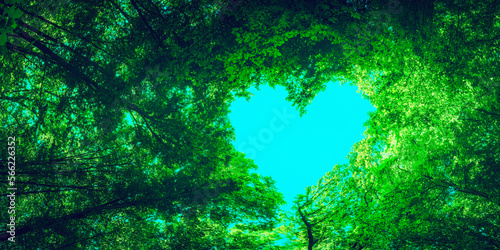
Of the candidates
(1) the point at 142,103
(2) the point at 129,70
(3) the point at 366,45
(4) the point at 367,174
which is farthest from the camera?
(4) the point at 367,174

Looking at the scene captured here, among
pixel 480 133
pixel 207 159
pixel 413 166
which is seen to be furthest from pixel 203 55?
pixel 480 133

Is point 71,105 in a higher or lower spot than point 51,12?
lower

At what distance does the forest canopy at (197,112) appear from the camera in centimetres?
836

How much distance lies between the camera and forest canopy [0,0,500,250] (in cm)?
836

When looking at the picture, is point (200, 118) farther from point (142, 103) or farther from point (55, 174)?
point (55, 174)

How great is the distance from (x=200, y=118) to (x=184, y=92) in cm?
110

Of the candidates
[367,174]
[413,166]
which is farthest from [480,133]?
[367,174]

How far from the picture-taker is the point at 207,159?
9.77 meters

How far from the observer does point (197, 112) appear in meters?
9.84

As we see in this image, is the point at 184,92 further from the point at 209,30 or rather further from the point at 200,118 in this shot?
the point at 209,30

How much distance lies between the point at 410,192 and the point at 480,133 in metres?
2.85

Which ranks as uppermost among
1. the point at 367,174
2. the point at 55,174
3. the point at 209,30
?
the point at 209,30

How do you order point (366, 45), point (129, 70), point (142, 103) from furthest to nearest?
point (366, 45), point (142, 103), point (129, 70)

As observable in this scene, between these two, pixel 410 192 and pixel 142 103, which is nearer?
pixel 142 103
